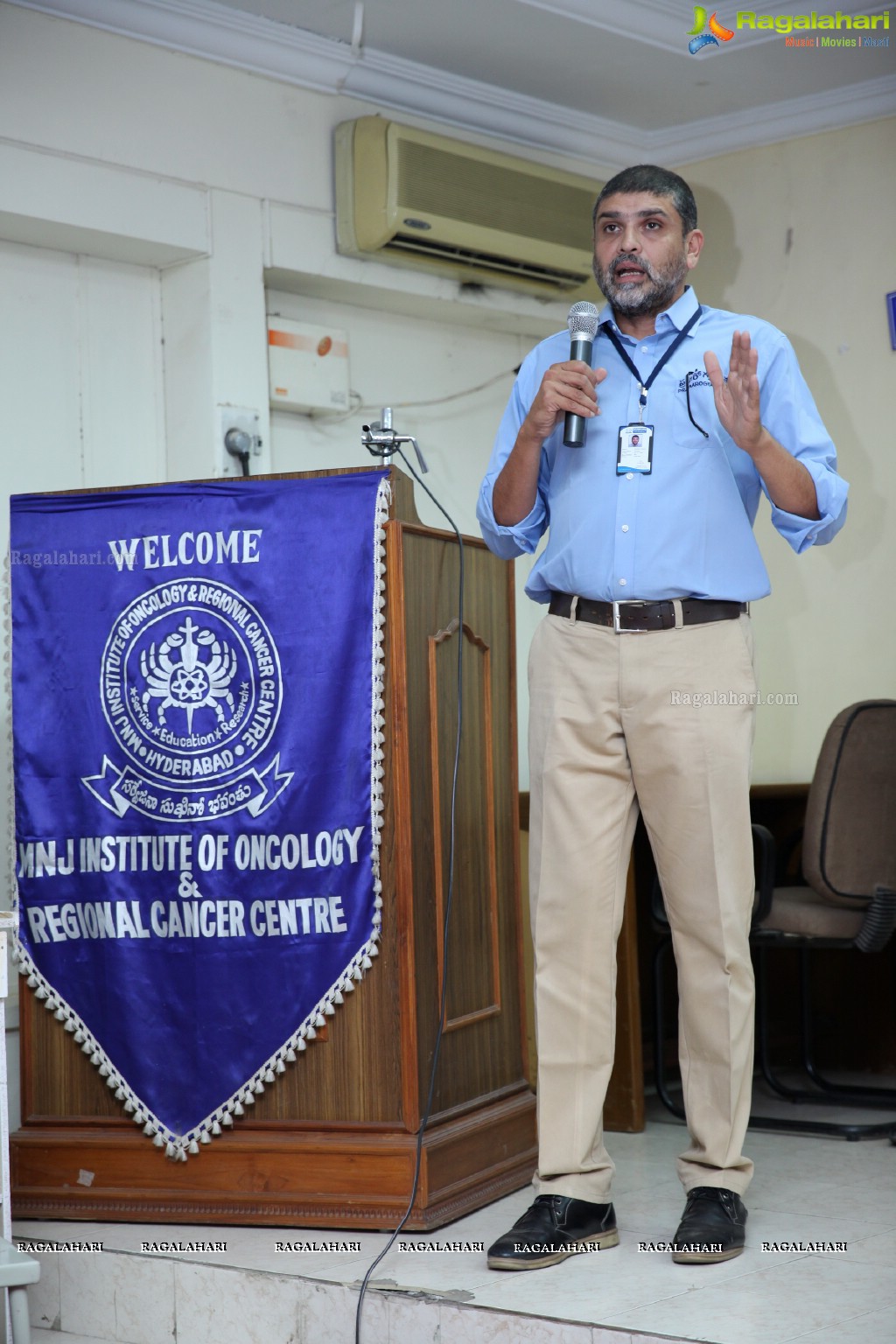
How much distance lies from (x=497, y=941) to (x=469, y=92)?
8.36 ft

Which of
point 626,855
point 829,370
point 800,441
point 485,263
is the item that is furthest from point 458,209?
point 626,855

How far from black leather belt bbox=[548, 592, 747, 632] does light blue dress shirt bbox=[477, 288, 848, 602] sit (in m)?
0.02

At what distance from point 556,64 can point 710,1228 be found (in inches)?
122

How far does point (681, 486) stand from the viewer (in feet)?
7.41

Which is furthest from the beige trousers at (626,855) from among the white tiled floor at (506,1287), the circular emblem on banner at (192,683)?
the circular emblem on banner at (192,683)

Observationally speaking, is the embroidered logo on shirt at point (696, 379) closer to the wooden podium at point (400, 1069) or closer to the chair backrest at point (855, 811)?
the wooden podium at point (400, 1069)

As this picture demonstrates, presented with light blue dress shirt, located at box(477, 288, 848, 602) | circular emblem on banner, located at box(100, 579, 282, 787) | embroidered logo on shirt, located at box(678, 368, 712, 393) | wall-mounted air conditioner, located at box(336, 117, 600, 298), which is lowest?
circular emblem on banner, located at box(100, 579, 282, 787)

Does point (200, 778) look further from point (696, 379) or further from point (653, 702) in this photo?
point (696, 379)

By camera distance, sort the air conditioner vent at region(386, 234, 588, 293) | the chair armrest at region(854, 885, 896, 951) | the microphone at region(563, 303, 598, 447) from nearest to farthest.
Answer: the microphone at region(563, 303, 598, 447) → the chair armrest at region(854, 885, 896, 951) → the air conditioner vent at region(386, 234, 588, 293)

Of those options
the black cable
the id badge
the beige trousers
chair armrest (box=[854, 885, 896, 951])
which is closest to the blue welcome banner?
the black cable

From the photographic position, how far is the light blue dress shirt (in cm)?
224

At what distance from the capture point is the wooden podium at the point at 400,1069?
248 cm

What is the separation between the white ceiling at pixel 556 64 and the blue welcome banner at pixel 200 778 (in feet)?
5.40

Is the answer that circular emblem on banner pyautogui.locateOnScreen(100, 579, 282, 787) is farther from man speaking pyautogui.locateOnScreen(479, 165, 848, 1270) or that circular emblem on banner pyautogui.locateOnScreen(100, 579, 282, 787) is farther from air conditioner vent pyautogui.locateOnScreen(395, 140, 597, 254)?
air conditioner vent pyautogui.locateOnScreen(395, 140, 597, 254)
